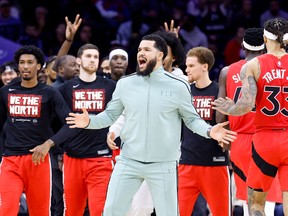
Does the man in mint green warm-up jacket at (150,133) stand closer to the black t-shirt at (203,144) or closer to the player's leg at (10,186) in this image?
the black t-shirt at (203,144)

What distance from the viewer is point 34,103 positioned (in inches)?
406

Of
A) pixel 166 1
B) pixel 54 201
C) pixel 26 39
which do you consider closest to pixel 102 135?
pixel 54 201

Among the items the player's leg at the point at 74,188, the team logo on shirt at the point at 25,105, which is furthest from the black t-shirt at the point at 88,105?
the team logo on shirt at the point at 25,105

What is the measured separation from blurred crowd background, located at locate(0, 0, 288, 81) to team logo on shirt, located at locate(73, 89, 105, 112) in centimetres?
544

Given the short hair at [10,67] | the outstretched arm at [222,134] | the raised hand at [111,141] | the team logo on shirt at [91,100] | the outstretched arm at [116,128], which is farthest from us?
the short hair at [10,67]

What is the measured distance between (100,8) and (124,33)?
121 centimetres

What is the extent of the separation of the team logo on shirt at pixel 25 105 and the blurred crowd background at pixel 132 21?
5937 mm

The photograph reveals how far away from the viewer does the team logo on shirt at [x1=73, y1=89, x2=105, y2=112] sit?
35.6ft

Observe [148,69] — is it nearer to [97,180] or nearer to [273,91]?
[273,91]

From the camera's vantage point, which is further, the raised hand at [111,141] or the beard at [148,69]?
the raised hand at [111,141]

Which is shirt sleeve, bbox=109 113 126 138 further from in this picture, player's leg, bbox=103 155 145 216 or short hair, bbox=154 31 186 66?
short hair, bbox=154 31 186 66

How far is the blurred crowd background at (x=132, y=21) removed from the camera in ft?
55.5

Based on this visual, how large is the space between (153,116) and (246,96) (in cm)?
90

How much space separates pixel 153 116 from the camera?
8.77 meters
